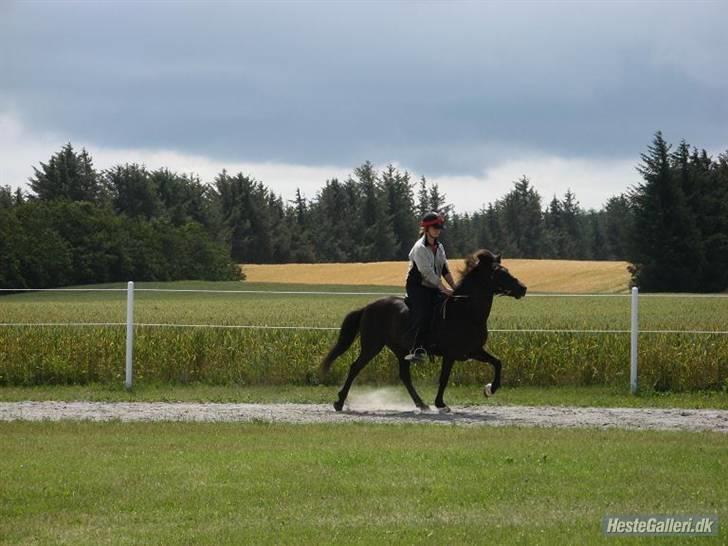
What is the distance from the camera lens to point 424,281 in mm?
13703

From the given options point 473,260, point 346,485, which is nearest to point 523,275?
point 473,260

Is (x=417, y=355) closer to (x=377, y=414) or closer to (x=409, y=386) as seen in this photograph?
(x=409, y=386)

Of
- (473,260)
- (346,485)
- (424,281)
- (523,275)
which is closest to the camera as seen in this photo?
(346,485)

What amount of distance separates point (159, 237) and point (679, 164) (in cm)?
3531

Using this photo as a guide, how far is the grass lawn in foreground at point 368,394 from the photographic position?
15.8 meters

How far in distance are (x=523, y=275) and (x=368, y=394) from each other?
57483 millimetres

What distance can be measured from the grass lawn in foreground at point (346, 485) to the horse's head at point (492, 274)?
2591 millimetres

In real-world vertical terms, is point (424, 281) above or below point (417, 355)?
above

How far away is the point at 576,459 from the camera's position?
9523 mm

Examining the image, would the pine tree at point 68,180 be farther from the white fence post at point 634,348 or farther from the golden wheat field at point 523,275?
the white fence post at point 634,348

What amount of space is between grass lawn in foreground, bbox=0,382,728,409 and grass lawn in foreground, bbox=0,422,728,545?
4175 millimetres

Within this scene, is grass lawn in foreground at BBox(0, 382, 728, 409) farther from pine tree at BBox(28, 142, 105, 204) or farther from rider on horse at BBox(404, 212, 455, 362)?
pine tree at BBox(28, 142, 105, 204)

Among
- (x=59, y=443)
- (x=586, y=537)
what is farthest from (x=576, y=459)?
(x=59, y=443)

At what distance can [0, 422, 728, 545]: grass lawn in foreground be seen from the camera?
6.91m
